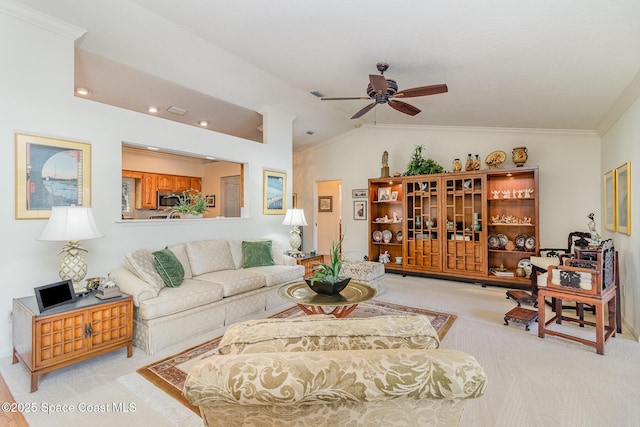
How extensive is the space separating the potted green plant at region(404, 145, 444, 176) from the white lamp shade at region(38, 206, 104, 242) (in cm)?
509

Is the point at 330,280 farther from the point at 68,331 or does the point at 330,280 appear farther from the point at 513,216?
the point at 513,216

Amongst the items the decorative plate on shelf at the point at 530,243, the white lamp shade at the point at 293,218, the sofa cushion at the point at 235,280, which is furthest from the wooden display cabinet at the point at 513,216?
the sofa cushion at the point at 235,280

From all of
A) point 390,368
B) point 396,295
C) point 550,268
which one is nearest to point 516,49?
point 550,268

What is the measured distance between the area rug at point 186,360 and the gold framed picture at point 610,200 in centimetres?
236

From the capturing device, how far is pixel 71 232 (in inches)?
99.6

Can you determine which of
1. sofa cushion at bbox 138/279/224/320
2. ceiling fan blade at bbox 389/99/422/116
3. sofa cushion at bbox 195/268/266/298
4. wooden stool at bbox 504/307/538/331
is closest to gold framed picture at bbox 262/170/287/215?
sofa cushion at bbox 195/268/266/298

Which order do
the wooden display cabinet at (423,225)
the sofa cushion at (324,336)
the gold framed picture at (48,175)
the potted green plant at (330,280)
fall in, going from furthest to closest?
the wooden display cabinet at (423,225) → the potted green plant at (330,280) → the gold framed picture at (48,175) → the sofa cushion at (324,336)

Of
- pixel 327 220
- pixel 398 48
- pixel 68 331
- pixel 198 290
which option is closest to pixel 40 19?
pixel 68 331

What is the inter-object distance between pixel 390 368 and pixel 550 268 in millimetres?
3039

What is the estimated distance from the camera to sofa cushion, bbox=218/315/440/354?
1.06m

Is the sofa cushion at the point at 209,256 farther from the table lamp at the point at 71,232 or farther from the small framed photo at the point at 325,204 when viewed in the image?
the small framed photo at the point at 325,204

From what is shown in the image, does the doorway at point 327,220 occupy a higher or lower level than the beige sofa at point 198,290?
higher

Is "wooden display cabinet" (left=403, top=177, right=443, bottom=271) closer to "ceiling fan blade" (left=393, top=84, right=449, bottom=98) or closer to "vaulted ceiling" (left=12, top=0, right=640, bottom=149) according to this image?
"vaulted ceiling" (left=12, top=0, right=640, bottom=149)

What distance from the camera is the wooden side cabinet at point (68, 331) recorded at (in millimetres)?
2209
